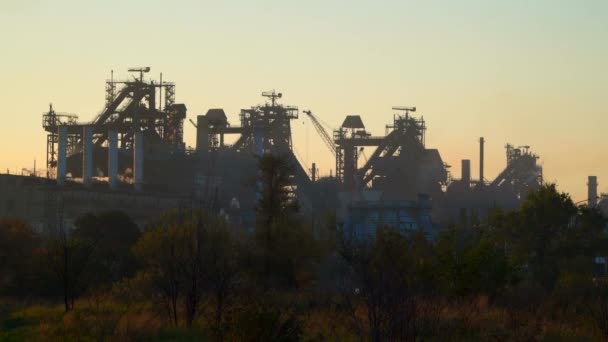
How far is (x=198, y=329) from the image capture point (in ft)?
89.4

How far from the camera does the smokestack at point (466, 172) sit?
14605cm

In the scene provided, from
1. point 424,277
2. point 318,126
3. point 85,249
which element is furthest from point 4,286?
point 318,126

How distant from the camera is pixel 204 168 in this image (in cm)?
10700

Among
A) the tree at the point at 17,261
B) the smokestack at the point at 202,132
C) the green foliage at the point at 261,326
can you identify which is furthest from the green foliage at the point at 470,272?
the smokestack at the point at 202,132

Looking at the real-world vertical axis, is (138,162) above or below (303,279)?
above

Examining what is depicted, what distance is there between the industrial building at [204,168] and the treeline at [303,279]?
29523 mm

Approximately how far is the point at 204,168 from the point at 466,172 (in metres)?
51.9

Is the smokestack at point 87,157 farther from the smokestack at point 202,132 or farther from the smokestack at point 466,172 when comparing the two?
the smokestack at point 466,172

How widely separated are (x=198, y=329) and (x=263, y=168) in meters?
22.1

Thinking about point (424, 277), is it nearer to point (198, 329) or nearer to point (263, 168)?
point (198, 329)

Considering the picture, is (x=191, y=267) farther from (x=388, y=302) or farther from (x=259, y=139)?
(x=259, y=139)

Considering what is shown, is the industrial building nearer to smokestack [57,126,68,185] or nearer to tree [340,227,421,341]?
smokestack [57,126,68,185]

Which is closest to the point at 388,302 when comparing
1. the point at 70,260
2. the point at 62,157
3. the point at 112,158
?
the point at 70,260

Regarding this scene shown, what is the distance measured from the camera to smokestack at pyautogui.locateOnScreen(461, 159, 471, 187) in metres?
146
